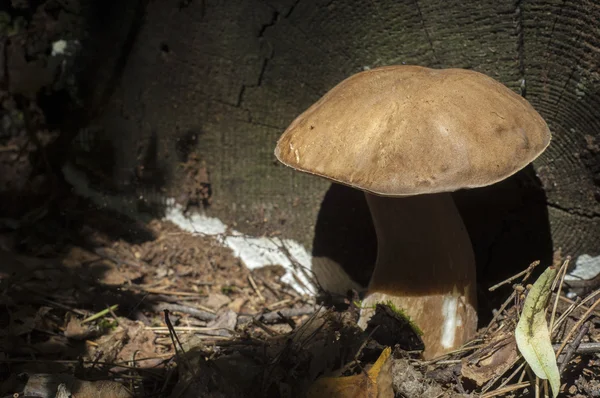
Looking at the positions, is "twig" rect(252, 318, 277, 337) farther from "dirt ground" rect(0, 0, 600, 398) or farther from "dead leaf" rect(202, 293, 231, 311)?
"dead leaf" rect(202, 293, 231, 311)

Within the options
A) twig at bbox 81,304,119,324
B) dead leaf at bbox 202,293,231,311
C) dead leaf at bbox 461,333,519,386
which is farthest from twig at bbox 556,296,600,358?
twig at bbox 81,304,119,324

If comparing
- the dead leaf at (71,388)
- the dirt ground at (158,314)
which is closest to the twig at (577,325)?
the dirt ground at (158,314)

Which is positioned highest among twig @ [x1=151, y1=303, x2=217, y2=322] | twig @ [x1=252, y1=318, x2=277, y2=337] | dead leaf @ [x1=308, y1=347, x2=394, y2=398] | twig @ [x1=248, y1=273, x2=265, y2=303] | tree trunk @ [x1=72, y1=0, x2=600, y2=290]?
tree trunk @ [x1=72, y1=0, x2=600, y2=290]

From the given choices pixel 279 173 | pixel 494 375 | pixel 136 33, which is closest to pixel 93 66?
pixel 136 33

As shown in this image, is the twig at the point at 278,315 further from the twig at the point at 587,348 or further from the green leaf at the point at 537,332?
the twig at the point at 587,348

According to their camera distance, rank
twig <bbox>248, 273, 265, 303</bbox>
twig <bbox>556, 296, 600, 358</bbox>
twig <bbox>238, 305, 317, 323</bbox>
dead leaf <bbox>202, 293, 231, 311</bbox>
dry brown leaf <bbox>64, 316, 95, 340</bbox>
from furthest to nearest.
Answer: twig <bbox>248, 273, 265, 303</bbox> → dead leaf <bbox>202, 293, 231, 311</bbox> → twig <bbox>238, 305, 317, 323</bbox> → dry brown leaf <bbox>64, 316, 95, 340</bbox> → twig <bbox>556, 296, 600, 358</bbox>

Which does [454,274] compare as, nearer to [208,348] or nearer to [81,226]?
[208,348]

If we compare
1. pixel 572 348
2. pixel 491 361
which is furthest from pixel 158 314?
pixel 572 348
